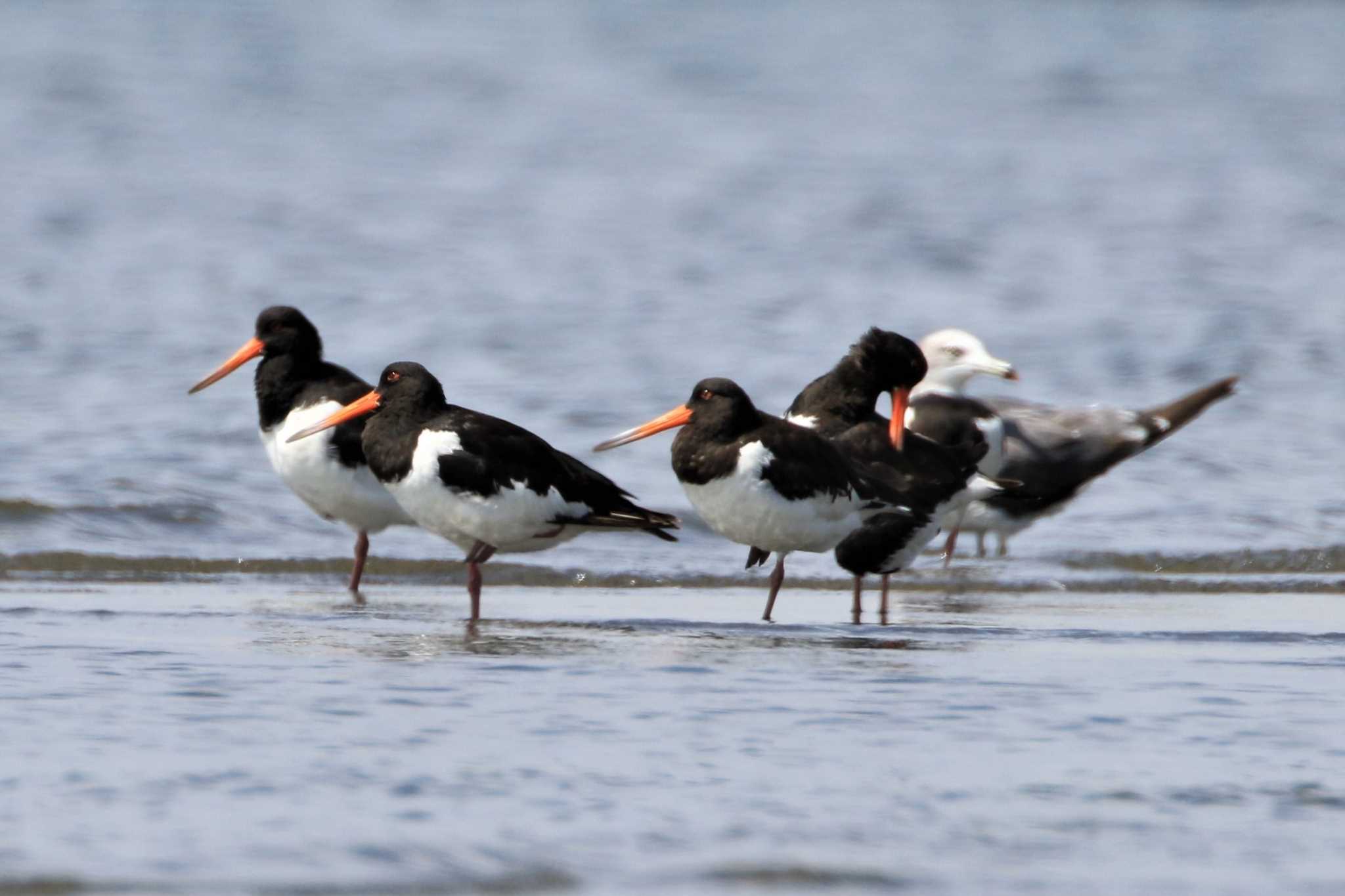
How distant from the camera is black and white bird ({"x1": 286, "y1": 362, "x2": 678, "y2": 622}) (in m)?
7.09

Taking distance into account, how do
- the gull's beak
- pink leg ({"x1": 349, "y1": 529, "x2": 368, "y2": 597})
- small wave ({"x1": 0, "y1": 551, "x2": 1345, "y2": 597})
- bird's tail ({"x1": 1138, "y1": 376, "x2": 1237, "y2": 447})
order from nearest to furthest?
1. pink leg ({"x1": 349, "y1": 529, "x2": 368, "y2": 597})
2. small wave ({"x1": 0, "y1": 551, "x2": 1345, "y2": 597})
3. the gull's beak
4. bird's tail ({"x1": 1138, "y1": 376, "x2": 1237, "y2": 447})

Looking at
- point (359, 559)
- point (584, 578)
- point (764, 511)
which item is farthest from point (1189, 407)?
point (359, 559)

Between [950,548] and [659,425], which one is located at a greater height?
[659,425]

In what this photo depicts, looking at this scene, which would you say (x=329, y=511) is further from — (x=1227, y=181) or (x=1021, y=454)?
(x=1227, y=181)

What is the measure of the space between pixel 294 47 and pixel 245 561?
21075mm

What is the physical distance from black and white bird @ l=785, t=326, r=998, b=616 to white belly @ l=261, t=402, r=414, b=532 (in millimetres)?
1691

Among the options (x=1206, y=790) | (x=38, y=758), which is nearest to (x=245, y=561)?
(x=38, y=758)

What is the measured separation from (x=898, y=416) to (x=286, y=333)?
8.56 feet

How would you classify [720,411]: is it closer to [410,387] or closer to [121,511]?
[410,387]

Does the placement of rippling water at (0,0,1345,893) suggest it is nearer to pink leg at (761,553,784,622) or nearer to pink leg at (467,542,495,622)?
pink leg at (467,542,495,622)

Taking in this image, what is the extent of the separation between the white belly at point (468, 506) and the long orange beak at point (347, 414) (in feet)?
1.29

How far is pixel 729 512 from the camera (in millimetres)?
7121

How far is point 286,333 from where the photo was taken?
340 inches

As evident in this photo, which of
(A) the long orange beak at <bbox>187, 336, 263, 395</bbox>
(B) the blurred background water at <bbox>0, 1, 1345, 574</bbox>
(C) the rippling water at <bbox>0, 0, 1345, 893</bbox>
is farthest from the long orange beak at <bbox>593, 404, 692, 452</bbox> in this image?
(A) the long orange beak at <bbox>187, 336, 263, 395</bbox>
